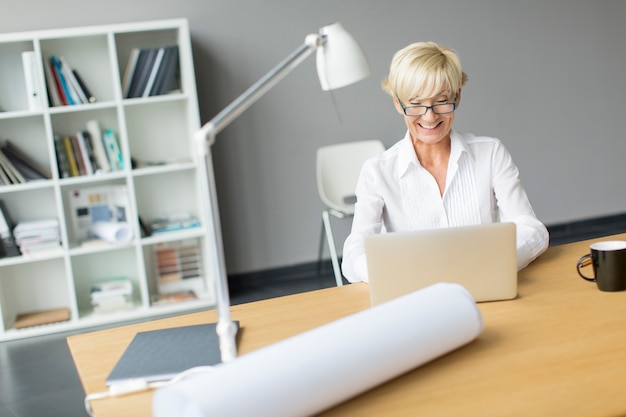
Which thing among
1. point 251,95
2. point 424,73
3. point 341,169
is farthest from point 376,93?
point 251,95

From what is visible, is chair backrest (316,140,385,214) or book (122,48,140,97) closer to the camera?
book (122,48,140,97)

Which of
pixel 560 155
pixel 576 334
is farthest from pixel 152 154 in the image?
pixel 576 334

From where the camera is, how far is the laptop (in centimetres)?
165

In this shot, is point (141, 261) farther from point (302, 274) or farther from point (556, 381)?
point (556, 381)

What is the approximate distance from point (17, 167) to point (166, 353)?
3335mm

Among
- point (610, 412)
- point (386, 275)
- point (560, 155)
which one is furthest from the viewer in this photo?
point (560, 155)

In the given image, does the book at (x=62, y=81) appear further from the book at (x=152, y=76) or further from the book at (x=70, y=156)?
the book at (x=152, y=76)

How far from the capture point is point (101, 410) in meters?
1.35

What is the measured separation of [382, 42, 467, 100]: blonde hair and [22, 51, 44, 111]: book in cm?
283

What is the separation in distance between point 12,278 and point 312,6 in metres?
2.50

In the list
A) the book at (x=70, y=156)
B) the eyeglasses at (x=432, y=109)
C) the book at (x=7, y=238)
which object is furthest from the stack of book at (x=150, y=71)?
the eyeglasses at (x=432, y=109)

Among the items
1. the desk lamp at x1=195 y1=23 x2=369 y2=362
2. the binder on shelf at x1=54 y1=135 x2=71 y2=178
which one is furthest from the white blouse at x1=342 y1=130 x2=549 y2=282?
the binder on shelf at x1=54 y1=135 x2=71 y2=178

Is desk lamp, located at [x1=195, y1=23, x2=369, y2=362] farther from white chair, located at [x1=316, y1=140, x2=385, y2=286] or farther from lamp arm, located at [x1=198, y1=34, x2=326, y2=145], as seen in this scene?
white chair, located at [x1=316, y1=140, x2=385, y2=286]

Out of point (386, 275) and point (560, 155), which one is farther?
point (560, 155)
